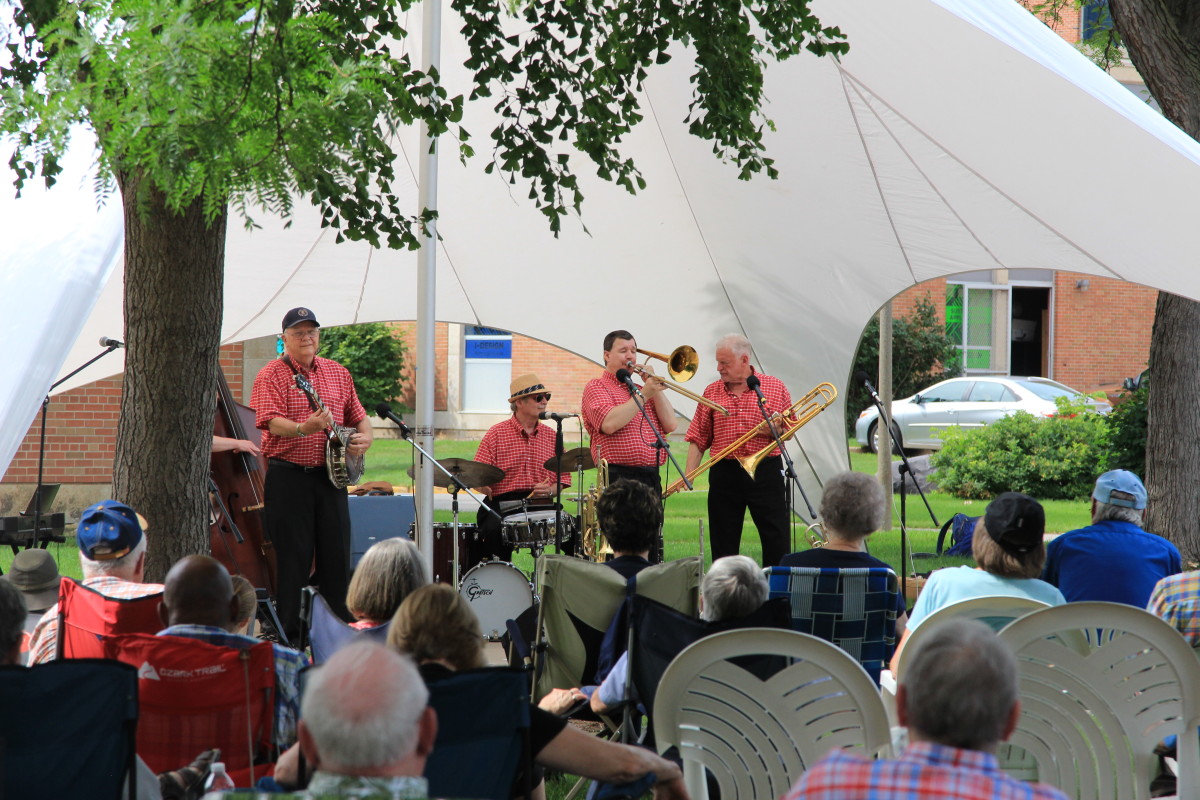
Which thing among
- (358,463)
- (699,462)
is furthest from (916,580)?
(358,463)

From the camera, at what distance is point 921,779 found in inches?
76.6

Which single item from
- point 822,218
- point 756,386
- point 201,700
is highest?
point 822,218

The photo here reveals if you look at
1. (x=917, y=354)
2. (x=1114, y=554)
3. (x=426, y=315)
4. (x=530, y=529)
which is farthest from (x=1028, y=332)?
(x=1114, y=554)

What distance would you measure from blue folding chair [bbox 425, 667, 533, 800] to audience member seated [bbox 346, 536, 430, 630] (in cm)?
74

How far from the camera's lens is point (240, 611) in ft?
11.6

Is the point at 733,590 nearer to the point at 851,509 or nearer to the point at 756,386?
the point at 851,509

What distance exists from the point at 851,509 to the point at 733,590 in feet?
2.48

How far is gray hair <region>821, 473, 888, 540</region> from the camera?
4113mm

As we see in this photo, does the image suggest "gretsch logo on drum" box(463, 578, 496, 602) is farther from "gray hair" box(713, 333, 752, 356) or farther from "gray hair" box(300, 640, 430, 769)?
"gray hair" box(300, 640, 430, 769)

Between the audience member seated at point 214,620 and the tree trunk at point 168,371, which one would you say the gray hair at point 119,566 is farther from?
the tree trunk at point 168,371

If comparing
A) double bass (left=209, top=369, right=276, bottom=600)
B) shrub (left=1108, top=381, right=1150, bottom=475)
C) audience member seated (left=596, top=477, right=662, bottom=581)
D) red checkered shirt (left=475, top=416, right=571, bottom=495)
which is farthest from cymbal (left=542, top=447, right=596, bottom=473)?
shrub (left=1108, top=381, right=1150, bottom=475)

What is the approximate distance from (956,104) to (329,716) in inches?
199

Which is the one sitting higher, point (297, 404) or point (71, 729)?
point (297, 404)

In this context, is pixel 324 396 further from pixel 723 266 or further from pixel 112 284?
pixel 723 266
